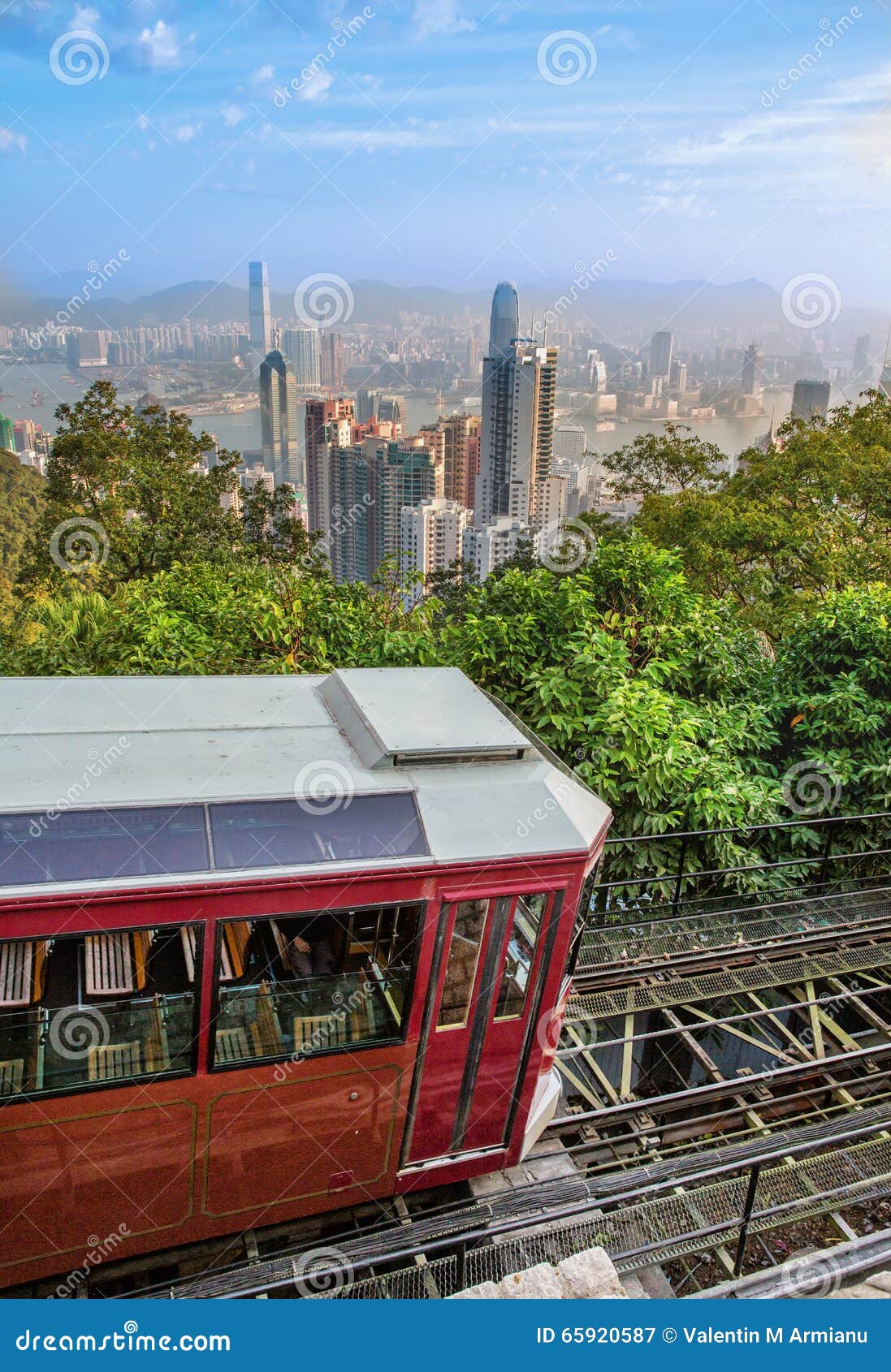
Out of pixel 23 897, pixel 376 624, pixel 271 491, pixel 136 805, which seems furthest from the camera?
pixel 271 491

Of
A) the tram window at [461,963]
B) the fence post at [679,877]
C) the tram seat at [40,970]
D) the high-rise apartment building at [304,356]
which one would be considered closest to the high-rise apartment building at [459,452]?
the high-rise apartment building at [304,356]

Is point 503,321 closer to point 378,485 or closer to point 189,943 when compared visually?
point 378,485

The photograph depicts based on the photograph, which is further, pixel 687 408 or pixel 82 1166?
pixel 687 408

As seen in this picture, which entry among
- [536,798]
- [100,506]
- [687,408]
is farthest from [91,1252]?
[687,408]

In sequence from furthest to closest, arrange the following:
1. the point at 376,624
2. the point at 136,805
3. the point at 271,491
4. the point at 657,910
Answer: the point at 271,491 → the point at 376,624 → the point at 657,910 → the point at 136,805

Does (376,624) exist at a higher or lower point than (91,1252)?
higher

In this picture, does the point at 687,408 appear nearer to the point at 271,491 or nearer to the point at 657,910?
the point at 271,491

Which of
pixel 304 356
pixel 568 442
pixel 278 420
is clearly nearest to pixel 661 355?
pixel 568 442

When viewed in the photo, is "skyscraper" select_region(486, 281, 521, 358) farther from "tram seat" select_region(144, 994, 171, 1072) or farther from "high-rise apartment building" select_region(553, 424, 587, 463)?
"tram seat" select_region(144, 994, 171, 1072)

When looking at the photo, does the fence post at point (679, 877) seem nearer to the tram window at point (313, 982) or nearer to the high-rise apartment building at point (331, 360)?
the tram window at point (313, 982)

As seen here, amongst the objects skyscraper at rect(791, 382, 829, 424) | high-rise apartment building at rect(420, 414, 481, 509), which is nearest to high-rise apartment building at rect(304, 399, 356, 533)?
high-rise apartment building at rect(420, 414, 481, 509)
